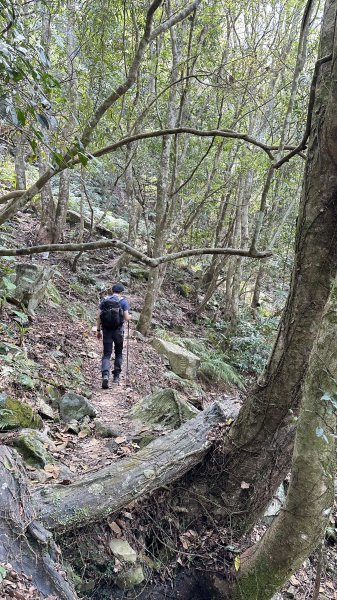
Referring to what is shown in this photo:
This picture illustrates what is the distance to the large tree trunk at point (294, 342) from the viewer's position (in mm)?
3365

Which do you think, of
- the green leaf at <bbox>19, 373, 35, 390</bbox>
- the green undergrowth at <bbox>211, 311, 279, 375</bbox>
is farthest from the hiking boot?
the green undergrowth at <bbox>211, 311, 279, 375</bbox>

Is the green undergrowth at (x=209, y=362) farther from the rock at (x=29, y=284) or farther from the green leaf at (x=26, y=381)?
the green leaf at (x=26, y=381)

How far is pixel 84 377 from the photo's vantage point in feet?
23.7

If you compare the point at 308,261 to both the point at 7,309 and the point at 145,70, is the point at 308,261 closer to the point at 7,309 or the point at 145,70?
the point at 7,309

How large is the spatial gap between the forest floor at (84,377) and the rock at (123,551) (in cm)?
74

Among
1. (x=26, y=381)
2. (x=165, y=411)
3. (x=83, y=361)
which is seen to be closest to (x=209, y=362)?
(x=83, y=361)

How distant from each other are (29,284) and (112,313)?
168 cm

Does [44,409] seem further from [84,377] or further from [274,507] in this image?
[274,507]

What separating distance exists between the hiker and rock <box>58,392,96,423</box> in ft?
5.24

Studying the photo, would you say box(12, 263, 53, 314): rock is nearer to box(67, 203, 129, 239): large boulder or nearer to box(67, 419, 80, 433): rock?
box(67, 419, 80, 433): rock

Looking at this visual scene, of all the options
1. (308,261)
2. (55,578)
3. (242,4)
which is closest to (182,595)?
(55,578)

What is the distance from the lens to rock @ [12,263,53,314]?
7408mm

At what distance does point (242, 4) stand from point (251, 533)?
482 inches

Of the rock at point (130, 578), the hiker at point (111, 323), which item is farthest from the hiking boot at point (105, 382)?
the rock at point (130, 578)
